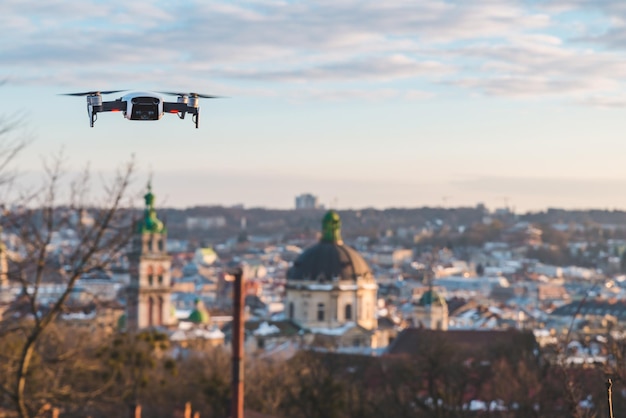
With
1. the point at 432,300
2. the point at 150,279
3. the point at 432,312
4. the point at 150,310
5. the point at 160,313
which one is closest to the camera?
the point at 150,279

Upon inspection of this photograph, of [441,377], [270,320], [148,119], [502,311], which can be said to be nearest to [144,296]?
[270,320]

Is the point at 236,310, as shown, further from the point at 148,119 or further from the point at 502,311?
the point at 502,311

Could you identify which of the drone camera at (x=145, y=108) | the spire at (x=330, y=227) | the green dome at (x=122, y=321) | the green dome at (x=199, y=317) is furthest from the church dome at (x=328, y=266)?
the drone camera at (x=145, y=108)

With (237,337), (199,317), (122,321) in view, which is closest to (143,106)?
(237,337)

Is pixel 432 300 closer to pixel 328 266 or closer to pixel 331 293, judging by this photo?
pixel 328 266

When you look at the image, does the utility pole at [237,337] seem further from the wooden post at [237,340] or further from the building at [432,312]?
the building at [432,312]

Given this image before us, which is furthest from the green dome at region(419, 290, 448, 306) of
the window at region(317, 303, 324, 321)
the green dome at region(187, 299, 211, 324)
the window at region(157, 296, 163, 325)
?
the window at region(157, 296, 163, 325)

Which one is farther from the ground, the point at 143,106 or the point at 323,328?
the point at 143,106
